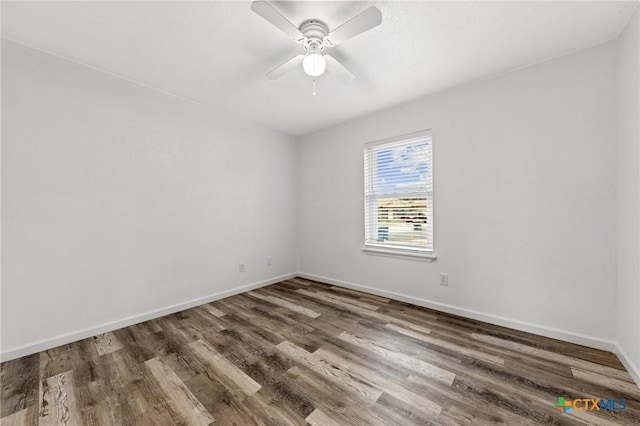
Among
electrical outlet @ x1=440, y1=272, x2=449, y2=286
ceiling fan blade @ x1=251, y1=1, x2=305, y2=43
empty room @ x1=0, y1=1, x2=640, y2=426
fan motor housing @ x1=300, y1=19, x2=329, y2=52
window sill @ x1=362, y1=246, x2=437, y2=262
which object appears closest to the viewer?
ceiling fan blade @ x1=251, y1=1, x2=305, y2=43

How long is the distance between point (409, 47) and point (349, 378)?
101 inches

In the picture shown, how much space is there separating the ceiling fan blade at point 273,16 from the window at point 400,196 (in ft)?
6.35

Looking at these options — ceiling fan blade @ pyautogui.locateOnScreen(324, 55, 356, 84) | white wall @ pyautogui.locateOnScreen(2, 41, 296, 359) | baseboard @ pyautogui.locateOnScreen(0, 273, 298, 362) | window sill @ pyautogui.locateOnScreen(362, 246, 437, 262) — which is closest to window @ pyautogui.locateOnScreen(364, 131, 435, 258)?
window sill @ pyautogui.locateOnScreen(362, 246, 437, 262)

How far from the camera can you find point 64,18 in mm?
1729

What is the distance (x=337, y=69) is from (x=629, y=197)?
232cm

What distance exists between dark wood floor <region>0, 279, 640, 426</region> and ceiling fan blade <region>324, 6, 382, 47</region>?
2.31 m

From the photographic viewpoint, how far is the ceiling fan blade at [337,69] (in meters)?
1.95

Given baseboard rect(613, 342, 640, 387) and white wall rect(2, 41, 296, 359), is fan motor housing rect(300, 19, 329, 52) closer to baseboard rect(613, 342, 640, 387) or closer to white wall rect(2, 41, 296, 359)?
white wall rect(2, 41, 296, 359)

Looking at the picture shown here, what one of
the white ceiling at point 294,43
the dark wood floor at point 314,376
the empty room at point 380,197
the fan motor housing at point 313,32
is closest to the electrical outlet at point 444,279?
the empty room at point 380,197

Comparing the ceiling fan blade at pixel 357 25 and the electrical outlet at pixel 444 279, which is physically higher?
the ceiling fan blade at pixel 357 25

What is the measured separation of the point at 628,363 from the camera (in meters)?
1.73

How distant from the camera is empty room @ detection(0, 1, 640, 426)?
1604 millimetres

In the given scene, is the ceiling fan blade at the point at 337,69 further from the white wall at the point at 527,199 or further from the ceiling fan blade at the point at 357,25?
the white wall at the point at 527,199

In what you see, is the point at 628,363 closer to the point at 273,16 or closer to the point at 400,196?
the point at 400,196
